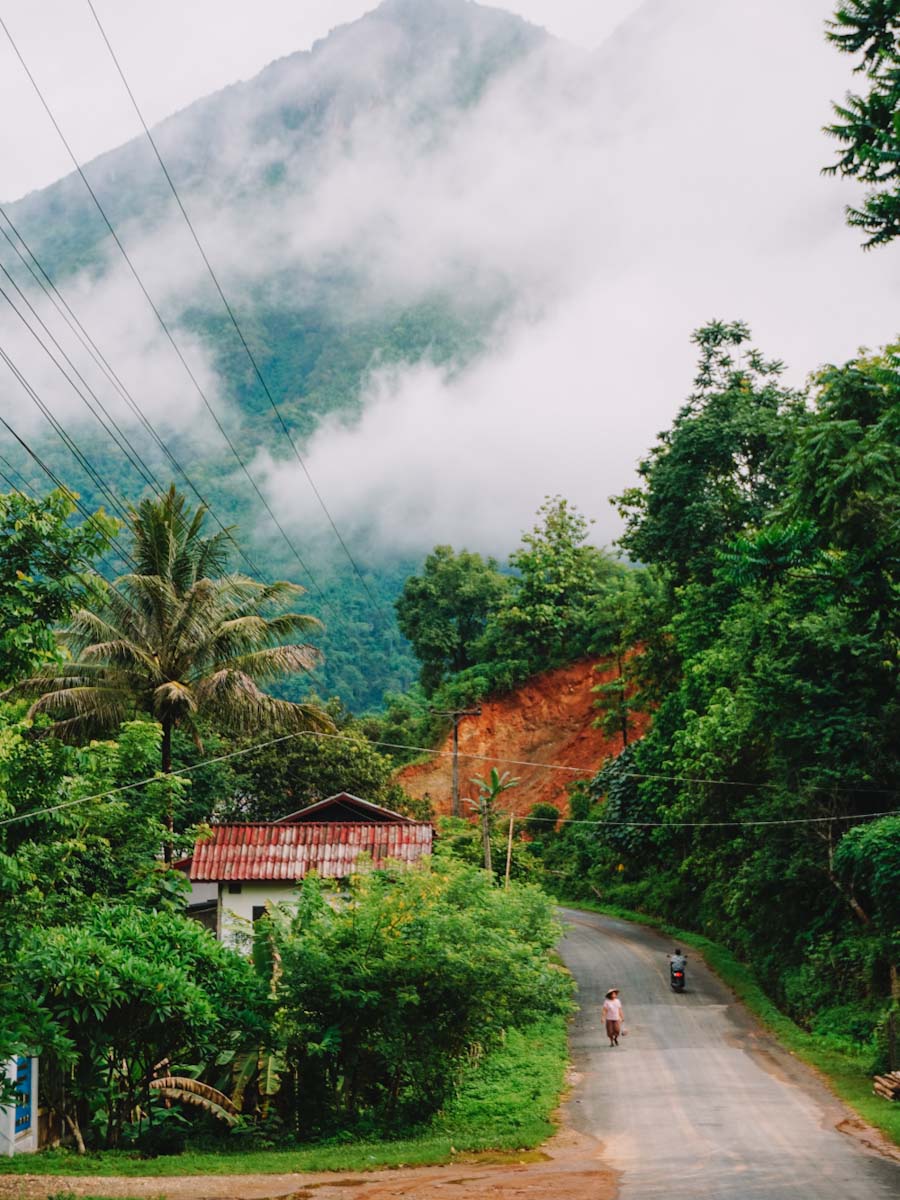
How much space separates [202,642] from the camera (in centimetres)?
2220

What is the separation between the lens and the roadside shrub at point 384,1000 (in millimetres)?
14078

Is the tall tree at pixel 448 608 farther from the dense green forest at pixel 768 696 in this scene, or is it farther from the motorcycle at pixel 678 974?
the motorcycle at pixel 678 974

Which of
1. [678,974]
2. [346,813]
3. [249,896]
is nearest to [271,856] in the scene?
[249,896]

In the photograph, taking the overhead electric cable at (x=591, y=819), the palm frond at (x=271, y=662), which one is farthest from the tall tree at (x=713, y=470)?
the palm frond at (x=271, y=662)

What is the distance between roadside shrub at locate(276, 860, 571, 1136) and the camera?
1408 cm

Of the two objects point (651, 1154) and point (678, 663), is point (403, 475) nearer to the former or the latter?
point (678, 663)

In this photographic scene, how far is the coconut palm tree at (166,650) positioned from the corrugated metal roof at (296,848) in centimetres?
373

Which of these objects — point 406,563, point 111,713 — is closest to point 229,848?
point 111,713

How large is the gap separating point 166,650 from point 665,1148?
1330 centimetres

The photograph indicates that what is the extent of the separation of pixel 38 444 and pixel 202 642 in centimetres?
16496

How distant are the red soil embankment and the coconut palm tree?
3877cm

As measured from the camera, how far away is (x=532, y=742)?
62.5m

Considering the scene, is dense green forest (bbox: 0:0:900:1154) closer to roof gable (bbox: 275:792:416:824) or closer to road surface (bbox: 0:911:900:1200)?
road surface (bbox: 0:911:900:1200)

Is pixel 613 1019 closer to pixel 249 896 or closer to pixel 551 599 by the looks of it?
pixel 249 896
